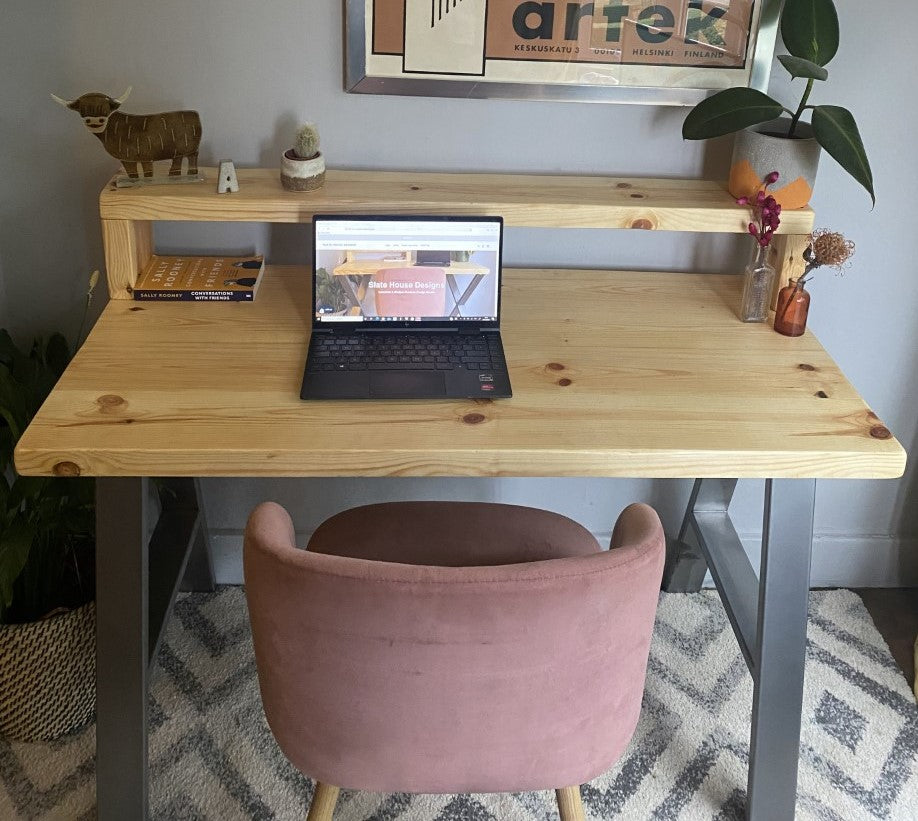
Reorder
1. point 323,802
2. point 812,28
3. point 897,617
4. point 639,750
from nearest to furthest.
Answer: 1. point 323,802
2. point 812,28
3. point 639,750
4. point 897,617

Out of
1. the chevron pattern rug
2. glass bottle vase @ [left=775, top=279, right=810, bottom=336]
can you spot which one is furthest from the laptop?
the chevron pattern rug

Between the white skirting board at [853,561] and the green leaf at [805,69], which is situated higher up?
the green leaf at [805,69]

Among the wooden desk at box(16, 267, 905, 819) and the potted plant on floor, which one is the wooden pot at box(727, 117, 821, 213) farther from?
the potted plant on floor

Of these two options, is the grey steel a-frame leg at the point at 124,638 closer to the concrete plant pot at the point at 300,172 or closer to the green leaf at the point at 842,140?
the concrete plant pot at the point at 300,172

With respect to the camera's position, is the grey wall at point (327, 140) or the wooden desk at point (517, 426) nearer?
the wooden desk at point (517, 426)

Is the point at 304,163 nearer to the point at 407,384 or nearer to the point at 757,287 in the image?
the point at 407,384

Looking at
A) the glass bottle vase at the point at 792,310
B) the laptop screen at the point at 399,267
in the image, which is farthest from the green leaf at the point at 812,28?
the laptop screen at the point at 399,267

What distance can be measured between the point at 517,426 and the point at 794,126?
2.34 feet

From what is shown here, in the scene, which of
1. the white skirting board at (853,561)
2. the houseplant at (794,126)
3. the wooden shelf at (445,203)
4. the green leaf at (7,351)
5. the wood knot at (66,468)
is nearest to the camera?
the wood knot at (66,468)

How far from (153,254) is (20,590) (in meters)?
0.63

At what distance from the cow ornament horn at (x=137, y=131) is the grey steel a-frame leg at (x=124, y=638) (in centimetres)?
54

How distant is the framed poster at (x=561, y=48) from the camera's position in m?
1.59

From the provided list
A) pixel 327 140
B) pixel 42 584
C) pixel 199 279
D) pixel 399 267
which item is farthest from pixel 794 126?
pixel 42 584

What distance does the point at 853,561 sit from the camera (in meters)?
2.16
